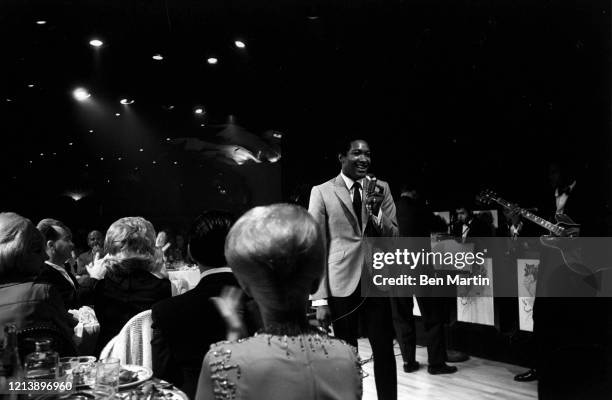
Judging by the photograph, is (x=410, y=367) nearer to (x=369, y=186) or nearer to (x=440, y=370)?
(x=440, y=370)

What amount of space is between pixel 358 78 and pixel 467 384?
379 cm

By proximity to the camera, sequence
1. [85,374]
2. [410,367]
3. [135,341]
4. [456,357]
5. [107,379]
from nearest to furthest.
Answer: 1. [107,379]
2. [85,374]
3. [135,341]
4. [410,367]
5. [456,357]

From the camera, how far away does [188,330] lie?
1700 millimetres

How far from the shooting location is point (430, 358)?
13.9ft

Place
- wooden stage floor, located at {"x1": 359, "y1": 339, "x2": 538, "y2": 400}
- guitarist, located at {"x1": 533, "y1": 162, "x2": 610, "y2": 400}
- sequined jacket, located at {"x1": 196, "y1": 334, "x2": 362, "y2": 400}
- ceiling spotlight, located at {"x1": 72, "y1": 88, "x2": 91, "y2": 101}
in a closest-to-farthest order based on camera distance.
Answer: sequined jacket, located at {"x1": 196, "y1": 334, "x2": 362, "y2": 400} → guitarist, located at {"x1": 533, "y1": 162, "x2": 610, "y2": 400} → wooden stage floor, located at {"x1": 359, "y1": 339, "x2": 538, "y2": 400} → ceiling spotlight, located at {"x1": 72, "y1": 88, "x2": 91, "y2": 101}

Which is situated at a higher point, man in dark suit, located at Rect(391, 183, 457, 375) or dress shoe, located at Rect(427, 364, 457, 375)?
man in dark suit, located at Rect(391, 183, 457, 375)

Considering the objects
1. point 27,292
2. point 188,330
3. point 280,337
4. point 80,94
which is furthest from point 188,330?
point 80,94

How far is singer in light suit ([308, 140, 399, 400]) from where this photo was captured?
266 centimetres

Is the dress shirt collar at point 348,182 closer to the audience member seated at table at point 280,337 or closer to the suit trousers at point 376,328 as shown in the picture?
the suit trousers at point 376,328

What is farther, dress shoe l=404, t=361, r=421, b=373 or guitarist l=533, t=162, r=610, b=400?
dress shoe l=404, t=361, r=421, b=373

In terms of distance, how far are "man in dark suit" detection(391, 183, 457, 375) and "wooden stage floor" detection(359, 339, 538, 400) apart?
115 millimetres

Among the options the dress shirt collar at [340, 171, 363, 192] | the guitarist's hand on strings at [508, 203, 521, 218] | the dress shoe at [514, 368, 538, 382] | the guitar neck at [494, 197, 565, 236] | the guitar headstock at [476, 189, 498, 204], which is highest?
the dress shirt collar at [340, 171, 363, 192]

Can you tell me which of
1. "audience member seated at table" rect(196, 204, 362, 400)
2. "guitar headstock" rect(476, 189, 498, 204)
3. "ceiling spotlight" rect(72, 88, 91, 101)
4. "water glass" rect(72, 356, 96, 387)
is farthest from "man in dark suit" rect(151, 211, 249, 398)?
"ceiling spotlight" rect(72, 88, 91, 101)

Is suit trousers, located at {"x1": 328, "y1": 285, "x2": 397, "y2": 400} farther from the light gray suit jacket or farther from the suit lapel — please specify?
the suit lapel
